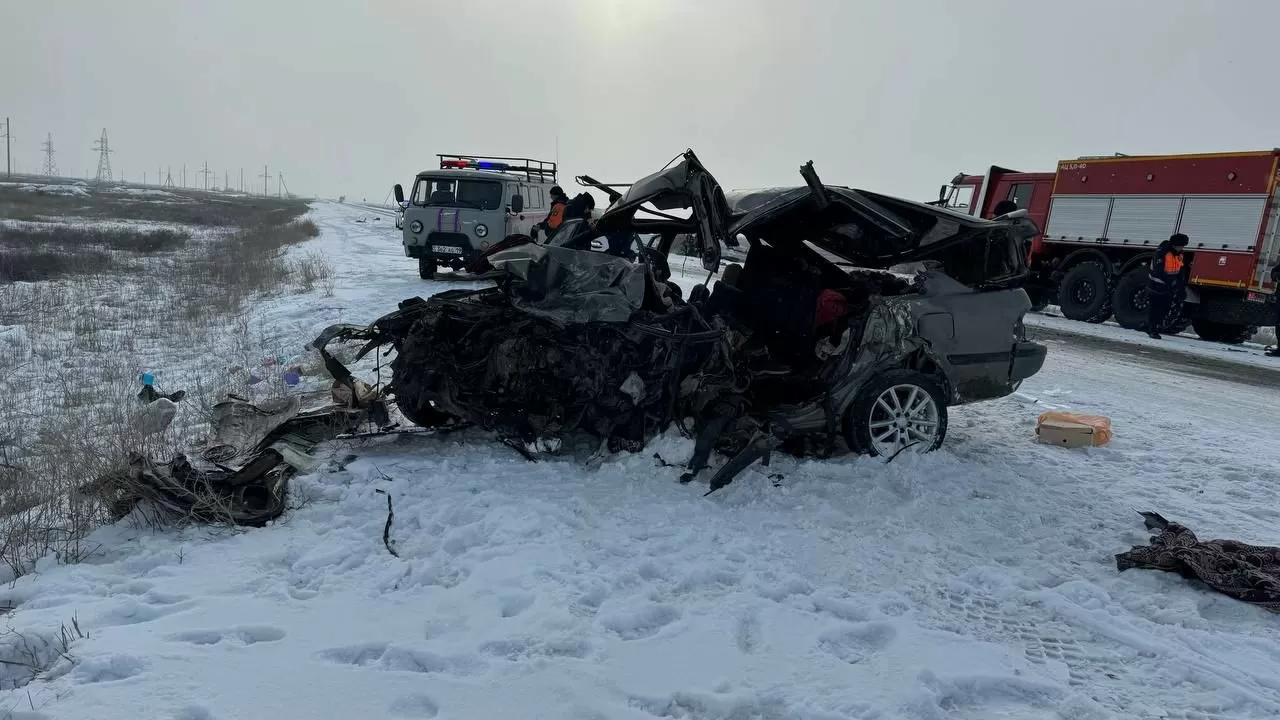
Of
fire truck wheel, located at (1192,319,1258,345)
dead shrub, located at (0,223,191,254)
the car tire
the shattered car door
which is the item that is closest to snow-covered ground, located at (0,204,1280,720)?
the car tire

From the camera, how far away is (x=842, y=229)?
19.3 ft

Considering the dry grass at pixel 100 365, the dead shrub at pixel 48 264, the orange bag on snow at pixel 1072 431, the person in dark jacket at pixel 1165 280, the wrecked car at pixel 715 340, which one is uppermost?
the person in dark jacket at pixel 1165 280

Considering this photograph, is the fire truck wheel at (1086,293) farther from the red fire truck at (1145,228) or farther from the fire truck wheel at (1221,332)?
the fire truck wheel at (1221,332)

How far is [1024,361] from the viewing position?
5.91m

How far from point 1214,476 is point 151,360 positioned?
39.9 ft

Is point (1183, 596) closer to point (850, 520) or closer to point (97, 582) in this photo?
point (850, 520)

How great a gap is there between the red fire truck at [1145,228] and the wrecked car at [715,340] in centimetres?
873

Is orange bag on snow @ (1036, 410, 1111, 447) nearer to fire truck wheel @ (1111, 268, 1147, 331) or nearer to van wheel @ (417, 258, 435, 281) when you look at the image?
fire truck wheel @ (1111, 268, 1147, 331)

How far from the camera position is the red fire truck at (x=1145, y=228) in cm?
1383

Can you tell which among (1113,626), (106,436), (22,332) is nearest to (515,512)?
(1113,626)

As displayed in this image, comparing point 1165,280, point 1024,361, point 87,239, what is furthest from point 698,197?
point 87,239

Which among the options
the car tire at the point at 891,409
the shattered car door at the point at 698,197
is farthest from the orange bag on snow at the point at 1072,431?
the shattered car door at the point at 698,197

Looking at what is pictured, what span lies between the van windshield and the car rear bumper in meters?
11.5

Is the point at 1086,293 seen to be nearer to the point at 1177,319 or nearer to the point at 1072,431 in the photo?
the point at 1177,319
